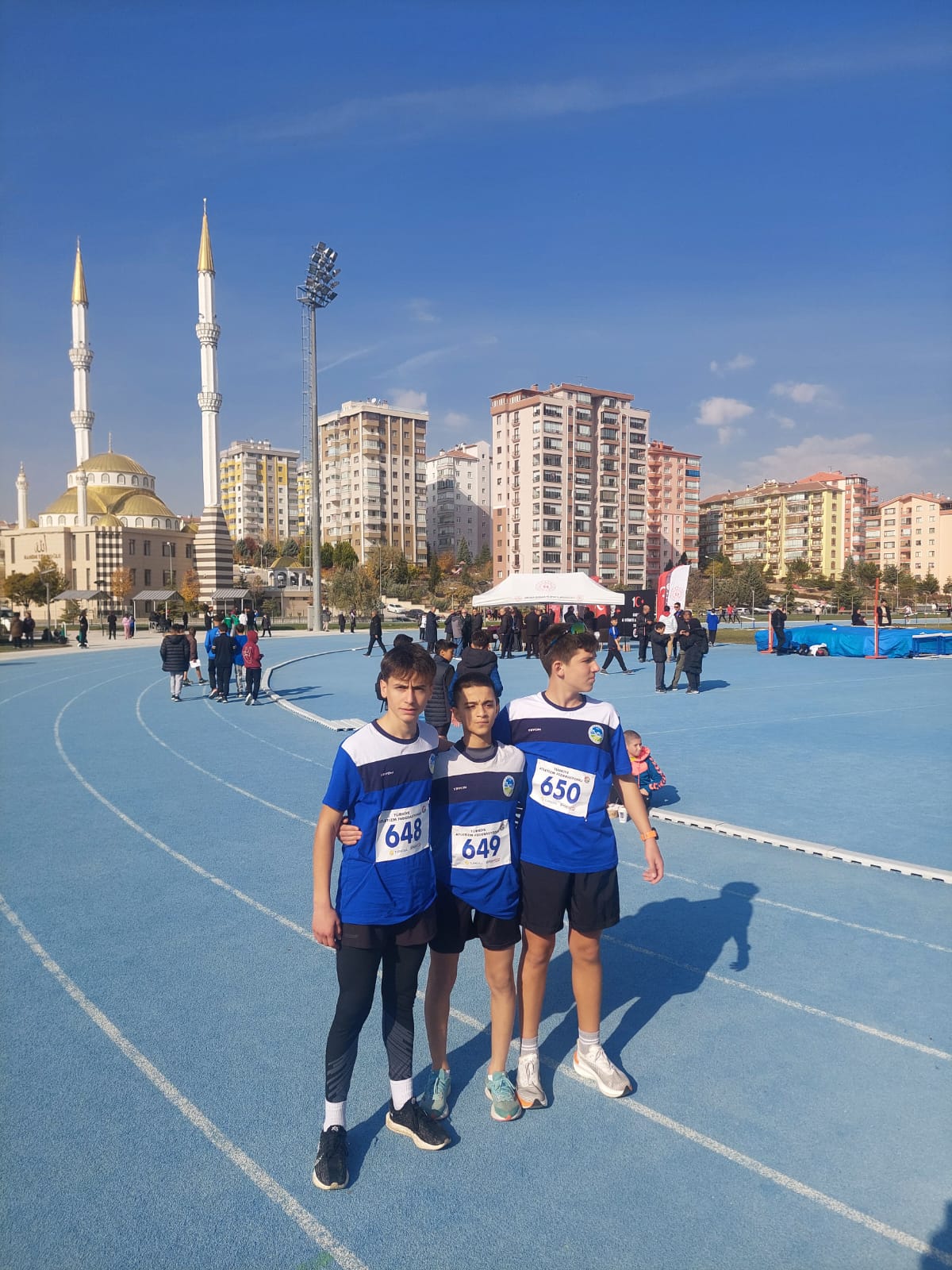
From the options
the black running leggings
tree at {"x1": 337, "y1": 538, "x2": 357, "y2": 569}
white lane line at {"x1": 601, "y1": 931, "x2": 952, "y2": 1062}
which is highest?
tree at {"x1": 337, "y1": 538, "x2": 357, "y2": 569}

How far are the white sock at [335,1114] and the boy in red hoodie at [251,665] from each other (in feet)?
42.4

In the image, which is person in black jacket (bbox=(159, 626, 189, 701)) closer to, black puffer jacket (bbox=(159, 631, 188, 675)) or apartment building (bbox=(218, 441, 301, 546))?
black puffer jacket (bbox=(159, 631, 188, 675))

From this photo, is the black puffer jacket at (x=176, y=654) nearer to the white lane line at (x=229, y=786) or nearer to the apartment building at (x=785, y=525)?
the white lane line at (x=229, y=786)

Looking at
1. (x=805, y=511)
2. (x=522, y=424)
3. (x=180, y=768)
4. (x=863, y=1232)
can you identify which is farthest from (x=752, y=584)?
(x=863, y=1232)

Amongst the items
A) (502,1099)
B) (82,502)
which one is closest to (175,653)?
(502,1099)

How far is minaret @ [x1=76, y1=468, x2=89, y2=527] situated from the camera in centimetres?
8669

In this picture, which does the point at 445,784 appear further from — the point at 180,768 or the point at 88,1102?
the point at 180,768

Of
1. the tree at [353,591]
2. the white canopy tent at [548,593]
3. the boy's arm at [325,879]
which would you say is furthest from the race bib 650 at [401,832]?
the tree at [353,591]

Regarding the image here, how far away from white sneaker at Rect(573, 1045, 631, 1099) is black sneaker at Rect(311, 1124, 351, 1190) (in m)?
1.12

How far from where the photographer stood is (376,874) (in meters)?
3.10

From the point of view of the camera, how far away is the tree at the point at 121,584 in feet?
278

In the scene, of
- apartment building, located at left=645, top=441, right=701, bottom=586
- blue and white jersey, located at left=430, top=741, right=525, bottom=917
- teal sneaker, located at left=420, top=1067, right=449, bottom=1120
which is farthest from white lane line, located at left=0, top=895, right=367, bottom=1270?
apartment building, located at left=645, top=441, right=701, bottom=586

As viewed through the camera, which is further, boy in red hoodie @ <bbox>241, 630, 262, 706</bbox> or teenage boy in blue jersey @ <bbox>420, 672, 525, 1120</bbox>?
boy in red hoodie @ <bbox>241, 630, 262, 706</bbox>

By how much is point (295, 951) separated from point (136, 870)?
2.23 metres
